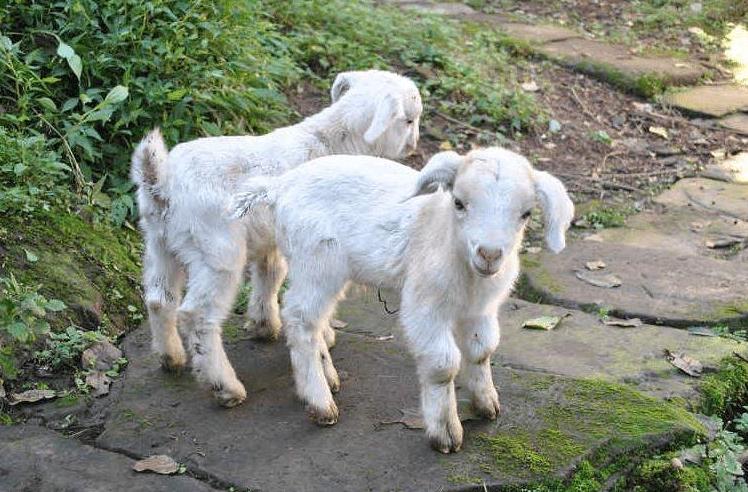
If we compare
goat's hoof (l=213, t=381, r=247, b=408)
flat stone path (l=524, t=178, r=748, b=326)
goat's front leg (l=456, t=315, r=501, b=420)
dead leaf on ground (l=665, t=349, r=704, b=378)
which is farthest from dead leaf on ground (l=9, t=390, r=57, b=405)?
dead leaf on ground (l=665, t=349, r=704, b=378)

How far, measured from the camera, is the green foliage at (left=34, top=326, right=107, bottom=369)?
456 cm

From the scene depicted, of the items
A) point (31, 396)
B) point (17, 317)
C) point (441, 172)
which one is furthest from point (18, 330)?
point (441, 172)

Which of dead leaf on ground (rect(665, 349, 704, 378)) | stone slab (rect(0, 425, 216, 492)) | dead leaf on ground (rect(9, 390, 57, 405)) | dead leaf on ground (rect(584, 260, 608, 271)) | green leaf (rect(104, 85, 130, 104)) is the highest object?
green leaf (rect(104, 85, 130, 104))

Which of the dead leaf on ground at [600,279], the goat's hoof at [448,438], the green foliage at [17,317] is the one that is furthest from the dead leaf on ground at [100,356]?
the dead leaf on ground at [600,279]

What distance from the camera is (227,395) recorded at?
4.24 meters

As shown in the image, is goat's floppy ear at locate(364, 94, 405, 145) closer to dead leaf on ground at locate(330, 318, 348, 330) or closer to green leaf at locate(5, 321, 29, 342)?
dead leaf on ground at locate(330, 318, 348, 330)

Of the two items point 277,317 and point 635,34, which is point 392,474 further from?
point 635,34

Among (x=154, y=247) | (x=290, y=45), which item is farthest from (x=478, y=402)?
(x=290, y=45)

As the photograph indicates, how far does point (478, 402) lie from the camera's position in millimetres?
4016

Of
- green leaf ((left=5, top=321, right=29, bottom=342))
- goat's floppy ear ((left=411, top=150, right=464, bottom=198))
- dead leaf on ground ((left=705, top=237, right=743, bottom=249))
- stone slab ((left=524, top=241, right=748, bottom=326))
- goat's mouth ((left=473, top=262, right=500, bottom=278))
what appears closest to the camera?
goat's mouth ((left=473, top=262, right=500, bottom=278))

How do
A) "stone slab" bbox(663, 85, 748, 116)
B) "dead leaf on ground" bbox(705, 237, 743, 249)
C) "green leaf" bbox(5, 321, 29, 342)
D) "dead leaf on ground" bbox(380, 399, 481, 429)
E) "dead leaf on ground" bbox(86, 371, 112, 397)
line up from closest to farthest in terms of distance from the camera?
"dead leaf on ground" bbox(380, 399, 481, 429)
"green leaf" bbox(5, 321, 29, 342)
"dead leaf on ground" bbox(86, 371, 112, 397)
"dead leaf on ground" bbox(705, 237, 743, 249)
"stone slab" bbox(663, 85, 748, 116)

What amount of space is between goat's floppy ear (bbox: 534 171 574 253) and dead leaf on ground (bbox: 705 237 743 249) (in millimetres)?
2977

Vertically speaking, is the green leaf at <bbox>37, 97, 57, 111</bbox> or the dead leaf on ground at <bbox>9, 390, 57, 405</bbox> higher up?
the green leaf at <bbox>37, 97, 57, 111</bbox>

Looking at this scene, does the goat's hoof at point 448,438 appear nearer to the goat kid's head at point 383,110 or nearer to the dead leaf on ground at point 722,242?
the goat kid's head at point 383,110
